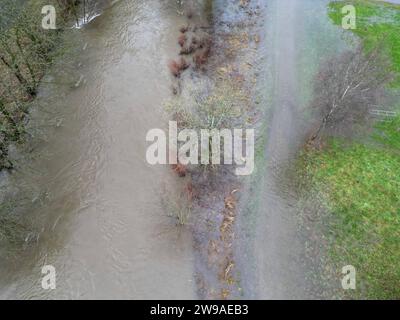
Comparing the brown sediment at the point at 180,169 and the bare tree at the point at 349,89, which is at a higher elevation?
the bare tree at the point at 349,89

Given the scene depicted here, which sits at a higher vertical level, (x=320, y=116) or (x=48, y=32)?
(x=48, y=32)

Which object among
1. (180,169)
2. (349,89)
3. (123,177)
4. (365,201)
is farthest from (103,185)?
Answer: (349,89)

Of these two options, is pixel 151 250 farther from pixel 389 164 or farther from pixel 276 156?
pixel 389 164

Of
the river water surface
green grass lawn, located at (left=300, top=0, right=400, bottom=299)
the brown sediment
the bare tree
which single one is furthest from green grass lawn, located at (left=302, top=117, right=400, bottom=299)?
the brown sediment

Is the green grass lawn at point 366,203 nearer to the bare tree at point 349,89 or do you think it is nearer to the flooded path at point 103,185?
the bare tree at point 349,89

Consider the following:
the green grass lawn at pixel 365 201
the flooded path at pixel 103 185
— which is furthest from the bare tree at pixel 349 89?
the flooded path at pixel 103 185

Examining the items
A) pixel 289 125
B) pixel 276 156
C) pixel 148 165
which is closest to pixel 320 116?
pixel 289 125
